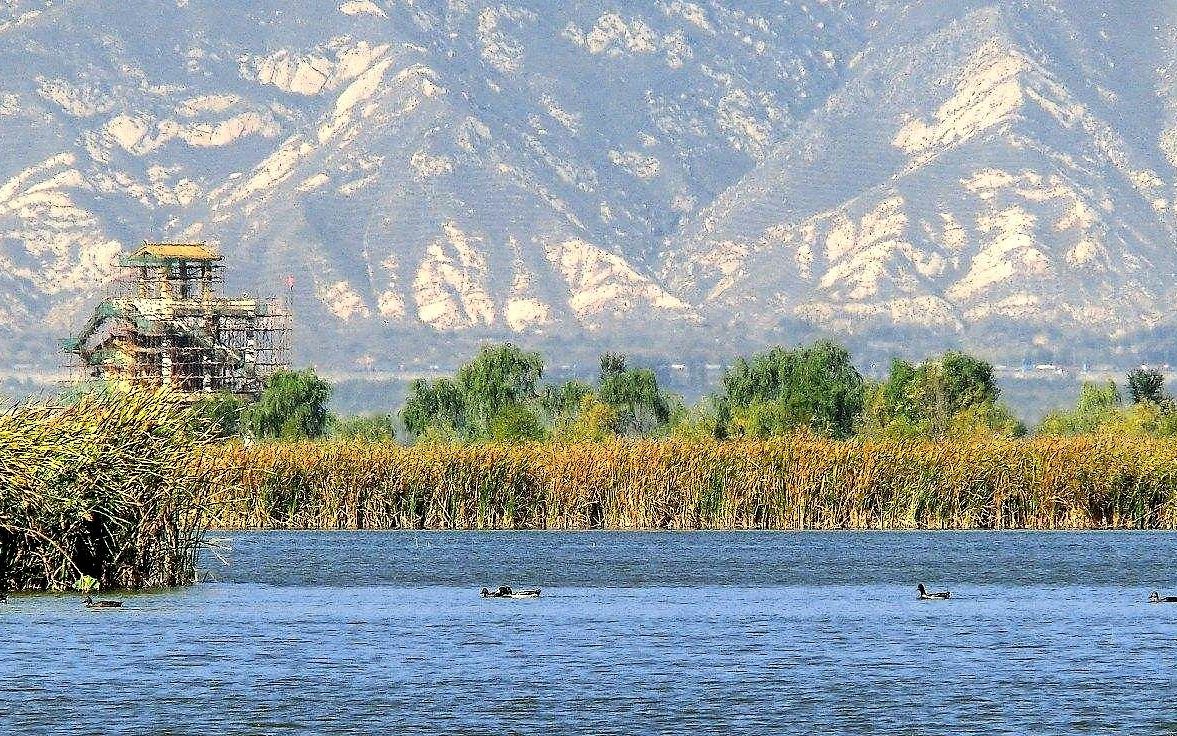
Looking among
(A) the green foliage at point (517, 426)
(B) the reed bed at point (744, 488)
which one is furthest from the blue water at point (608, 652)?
(A) the green foliage at point (517, 426)

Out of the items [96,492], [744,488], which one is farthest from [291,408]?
[96,492]

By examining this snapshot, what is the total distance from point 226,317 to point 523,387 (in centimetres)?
4710

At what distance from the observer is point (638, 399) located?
160 m

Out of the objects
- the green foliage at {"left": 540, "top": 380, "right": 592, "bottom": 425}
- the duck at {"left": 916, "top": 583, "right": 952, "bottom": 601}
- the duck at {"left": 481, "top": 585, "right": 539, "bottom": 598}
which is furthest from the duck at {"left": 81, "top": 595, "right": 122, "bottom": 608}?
the green foliage at {"left": 540, "top": 380, "right": 592, "bottom": 425}

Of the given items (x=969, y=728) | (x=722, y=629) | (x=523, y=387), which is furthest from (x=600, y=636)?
(x=523, y=387)

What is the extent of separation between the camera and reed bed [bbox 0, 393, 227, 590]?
1866 inches

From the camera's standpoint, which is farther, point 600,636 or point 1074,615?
point 1074,615

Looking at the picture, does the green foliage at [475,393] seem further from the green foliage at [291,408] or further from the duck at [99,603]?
the duck at [99,603]

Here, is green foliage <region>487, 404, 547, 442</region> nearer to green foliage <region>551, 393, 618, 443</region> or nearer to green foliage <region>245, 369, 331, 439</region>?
green foliage <region>551, 393, 618, 443</region>

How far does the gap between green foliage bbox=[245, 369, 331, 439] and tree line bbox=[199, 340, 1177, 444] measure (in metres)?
0.10

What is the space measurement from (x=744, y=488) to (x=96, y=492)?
4031cm

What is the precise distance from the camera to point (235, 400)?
170 metres

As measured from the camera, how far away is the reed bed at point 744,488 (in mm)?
86250

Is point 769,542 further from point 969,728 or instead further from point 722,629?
point 969,728
